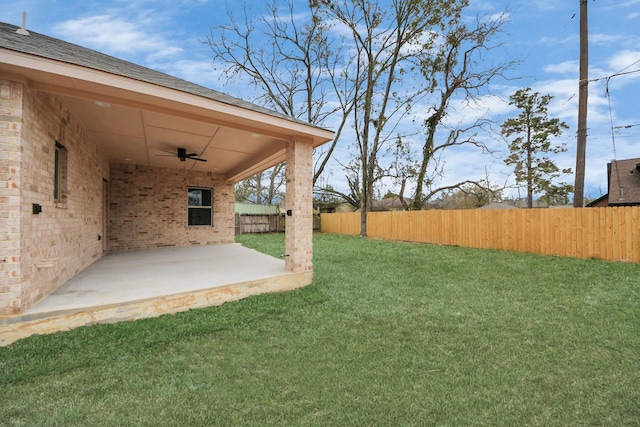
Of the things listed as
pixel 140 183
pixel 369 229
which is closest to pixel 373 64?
pixel 369 229

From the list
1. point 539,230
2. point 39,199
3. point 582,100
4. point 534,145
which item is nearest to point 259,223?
point 539,230

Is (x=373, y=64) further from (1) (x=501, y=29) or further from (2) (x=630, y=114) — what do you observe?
(2) (x=630, y=114)

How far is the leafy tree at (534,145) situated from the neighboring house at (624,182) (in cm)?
187

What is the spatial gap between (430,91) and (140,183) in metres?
14.8

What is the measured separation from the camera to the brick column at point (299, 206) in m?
4.86

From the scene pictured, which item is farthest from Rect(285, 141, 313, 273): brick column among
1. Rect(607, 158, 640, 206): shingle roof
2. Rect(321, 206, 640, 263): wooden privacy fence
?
Rect(607, 158, 640, 206): shingle roof

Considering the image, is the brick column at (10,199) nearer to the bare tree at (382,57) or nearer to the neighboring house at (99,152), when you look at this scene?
the neighboring house at (99,152)

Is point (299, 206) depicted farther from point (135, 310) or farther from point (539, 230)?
point (539, 230)

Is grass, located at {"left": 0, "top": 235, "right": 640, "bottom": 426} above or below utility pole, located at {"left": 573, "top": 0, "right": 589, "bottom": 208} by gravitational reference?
below

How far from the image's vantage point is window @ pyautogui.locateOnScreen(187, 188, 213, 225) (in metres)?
9.84

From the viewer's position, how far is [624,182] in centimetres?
1572

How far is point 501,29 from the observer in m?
13.9

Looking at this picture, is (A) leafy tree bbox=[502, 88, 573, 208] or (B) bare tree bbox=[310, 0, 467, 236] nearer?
(B) bare tree bbox=[310, 0, 467, 236]

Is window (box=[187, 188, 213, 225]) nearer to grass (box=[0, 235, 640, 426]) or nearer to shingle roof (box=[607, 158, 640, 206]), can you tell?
grass (box=[0, 235, 640, 426])
